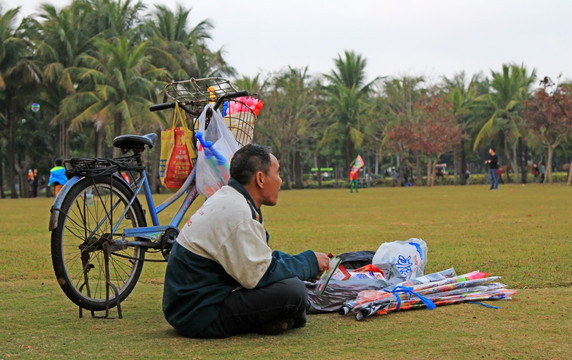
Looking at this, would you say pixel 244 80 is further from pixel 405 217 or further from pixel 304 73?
pixel 405 217

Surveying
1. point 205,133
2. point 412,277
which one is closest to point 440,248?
point 412,277

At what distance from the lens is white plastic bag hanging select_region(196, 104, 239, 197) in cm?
577

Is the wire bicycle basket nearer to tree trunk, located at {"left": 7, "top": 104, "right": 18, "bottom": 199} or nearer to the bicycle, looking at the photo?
the bicycle

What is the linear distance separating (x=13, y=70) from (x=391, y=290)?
141 ft

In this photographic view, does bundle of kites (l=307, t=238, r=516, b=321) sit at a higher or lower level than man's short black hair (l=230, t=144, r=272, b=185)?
lower

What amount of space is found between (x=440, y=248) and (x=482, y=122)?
2044 inches

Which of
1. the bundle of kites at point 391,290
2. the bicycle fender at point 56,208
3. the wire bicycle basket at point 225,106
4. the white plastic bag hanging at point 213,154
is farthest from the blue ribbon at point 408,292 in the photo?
the bicycle fender at point 56,208

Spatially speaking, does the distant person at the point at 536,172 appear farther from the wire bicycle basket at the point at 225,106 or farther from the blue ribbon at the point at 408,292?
the blue ribbon at the point at 408,292

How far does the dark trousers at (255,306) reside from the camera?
4.15 metres

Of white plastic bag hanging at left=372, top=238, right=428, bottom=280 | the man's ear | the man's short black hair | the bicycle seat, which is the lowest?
white plastic bag hanging at left=372, top=238, right=428, bottom=280

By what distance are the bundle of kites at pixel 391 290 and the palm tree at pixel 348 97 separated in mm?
53543

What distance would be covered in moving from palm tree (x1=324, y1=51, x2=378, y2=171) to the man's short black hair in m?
55.0

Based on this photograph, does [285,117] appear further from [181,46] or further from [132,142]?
[132,142]

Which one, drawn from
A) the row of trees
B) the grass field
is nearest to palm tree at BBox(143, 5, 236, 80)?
the row of trees
